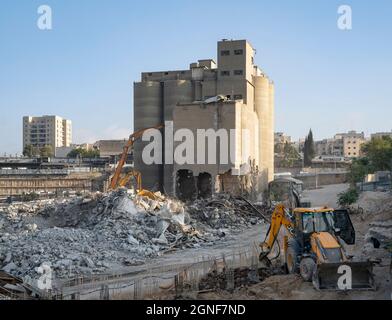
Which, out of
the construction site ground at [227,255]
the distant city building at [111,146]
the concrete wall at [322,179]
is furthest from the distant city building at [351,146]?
Result: the construction site ground at [227,255]

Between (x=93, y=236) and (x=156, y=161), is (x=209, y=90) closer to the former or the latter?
(x=156, y=161)

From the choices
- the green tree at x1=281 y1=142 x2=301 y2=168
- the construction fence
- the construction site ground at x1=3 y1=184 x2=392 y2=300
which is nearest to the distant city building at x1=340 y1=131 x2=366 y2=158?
the green tree at x1=281 y1=142 x2=301 y2=168

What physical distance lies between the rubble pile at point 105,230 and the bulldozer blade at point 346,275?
8253 millimetres

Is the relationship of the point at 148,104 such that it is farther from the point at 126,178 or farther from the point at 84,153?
the point at 84,153

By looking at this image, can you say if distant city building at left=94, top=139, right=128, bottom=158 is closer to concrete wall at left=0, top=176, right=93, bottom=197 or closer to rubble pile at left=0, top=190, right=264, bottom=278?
concrete wall at left=0, top=176, right=93, bottom=197

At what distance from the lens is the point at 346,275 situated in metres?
10.1

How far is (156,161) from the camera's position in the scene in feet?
155

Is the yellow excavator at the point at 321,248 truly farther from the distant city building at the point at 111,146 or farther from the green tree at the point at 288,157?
the distant city building at the point at 111,146

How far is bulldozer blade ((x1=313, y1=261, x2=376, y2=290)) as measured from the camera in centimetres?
1009

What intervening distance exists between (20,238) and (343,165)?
252ft

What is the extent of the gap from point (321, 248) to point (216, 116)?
2843 centimetres

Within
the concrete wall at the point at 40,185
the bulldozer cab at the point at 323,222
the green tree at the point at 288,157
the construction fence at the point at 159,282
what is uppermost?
the green tree at the point at 288,157

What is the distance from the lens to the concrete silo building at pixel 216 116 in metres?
38.6
